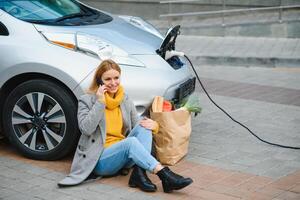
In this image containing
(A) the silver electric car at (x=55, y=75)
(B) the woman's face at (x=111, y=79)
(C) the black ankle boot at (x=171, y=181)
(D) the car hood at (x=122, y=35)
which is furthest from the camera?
(D) the car hood at (x=122, y=35)

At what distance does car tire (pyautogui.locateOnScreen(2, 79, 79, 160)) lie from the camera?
520 cm

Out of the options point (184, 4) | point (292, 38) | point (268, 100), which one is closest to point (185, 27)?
point (184, 4)

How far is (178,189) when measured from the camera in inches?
182

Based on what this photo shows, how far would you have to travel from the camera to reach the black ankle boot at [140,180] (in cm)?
468

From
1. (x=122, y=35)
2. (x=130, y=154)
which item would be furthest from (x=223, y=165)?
(x=122, y=35)

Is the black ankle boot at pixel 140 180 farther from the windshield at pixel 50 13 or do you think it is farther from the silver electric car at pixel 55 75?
the windshield at pixel 50 13

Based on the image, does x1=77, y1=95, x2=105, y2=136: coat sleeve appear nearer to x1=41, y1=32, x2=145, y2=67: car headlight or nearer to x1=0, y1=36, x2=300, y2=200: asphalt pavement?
x1=0, y1=36, x2=300, y2=200: asphalt pavement

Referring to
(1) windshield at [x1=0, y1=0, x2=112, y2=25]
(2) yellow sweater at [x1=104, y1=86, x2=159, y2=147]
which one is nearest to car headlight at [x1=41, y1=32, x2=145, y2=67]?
(1) windshield at [x1=0, y1=0, x2=112, y2=25]

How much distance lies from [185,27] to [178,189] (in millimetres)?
8411

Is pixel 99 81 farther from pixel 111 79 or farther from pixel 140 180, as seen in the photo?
pixel 140 180

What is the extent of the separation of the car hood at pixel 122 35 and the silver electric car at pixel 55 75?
0.01 meters

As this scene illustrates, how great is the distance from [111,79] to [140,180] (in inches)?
32.9

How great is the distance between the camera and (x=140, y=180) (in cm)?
471

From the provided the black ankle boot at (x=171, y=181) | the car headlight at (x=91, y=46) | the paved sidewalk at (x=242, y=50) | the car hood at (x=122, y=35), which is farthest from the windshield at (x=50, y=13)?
the paved sidewalk at (x=242, y=50)
